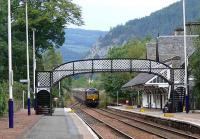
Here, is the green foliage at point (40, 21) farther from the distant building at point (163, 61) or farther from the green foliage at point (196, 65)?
the green foliage at point (196, 65)

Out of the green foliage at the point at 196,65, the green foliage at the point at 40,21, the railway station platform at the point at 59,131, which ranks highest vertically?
the green foliage at the point at 40,21

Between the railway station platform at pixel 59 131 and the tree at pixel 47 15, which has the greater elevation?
the tree at pixel 47 15

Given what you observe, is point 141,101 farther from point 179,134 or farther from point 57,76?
point 179,134

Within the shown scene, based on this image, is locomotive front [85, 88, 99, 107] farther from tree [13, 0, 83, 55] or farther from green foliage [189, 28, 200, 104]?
green foliage [189, 28, 200, 104]

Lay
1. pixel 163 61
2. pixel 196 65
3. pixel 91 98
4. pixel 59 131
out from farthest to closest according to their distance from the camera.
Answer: pixel 91 98 → pixel 163 61 → pixel 196 65 → pixel 59 131

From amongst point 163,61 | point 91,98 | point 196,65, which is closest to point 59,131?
point 196,65

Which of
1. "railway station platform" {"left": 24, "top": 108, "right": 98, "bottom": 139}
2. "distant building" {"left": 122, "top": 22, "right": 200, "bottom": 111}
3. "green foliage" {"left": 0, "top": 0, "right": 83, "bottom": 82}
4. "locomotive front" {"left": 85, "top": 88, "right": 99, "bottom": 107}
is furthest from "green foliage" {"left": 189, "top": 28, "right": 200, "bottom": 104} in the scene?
"locomotive front" {"left": 85, "top": 88, "right": 99, "bottom": 107}

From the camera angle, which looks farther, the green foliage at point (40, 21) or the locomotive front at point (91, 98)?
the locomotive front at point (91, 98)

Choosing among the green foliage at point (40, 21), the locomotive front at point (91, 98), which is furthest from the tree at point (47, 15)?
the locomotive front at point (91, 98)

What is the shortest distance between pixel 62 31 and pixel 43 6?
164 inches

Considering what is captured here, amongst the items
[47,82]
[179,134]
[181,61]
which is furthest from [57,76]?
[179,134]

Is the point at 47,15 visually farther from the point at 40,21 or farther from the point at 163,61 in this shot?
the point at 163,61

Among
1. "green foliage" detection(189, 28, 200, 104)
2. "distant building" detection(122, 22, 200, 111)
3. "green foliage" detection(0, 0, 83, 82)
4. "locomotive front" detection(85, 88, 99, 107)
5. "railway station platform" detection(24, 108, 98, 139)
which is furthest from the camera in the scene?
"locomotive front" detection(85, 88, 99, 107)

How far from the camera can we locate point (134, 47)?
4491 inches
